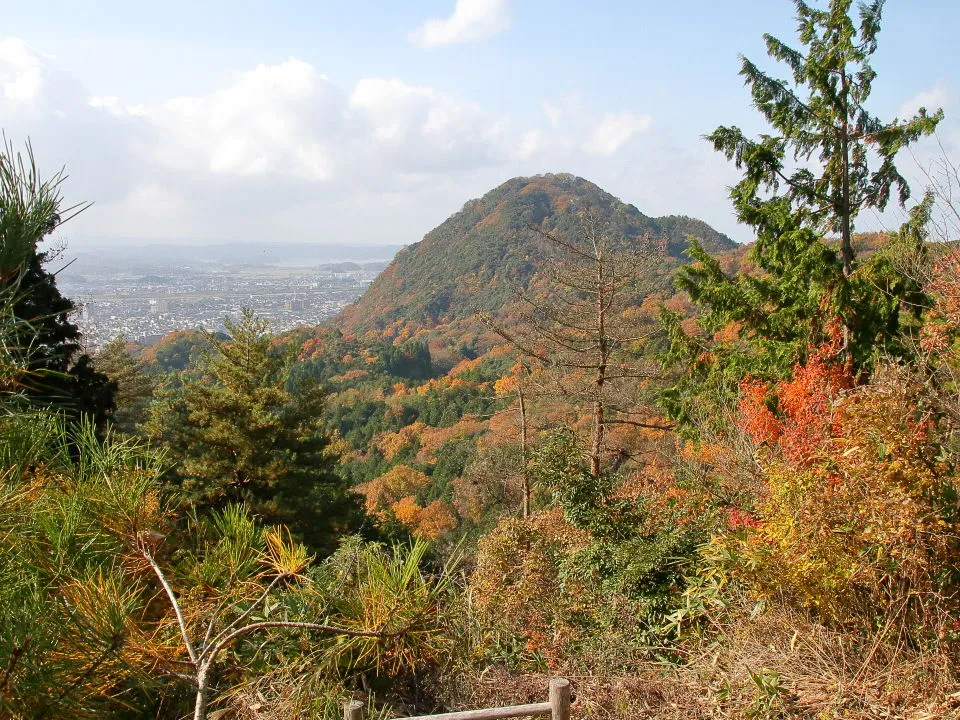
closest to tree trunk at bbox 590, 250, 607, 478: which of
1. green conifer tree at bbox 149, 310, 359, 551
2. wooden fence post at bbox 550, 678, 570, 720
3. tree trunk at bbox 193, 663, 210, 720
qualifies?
green conifer tree at bbox 149, 310, 359, 551

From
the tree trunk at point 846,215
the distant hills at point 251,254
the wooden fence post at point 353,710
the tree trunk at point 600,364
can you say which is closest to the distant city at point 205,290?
the distant hills at point 251,254

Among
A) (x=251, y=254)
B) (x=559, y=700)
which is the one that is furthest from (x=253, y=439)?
(x=251, y=254)

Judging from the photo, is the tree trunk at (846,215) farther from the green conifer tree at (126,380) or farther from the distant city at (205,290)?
the distant city at (205,290)

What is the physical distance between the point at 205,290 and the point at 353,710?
275ft

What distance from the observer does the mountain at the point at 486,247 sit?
78625 millimetres

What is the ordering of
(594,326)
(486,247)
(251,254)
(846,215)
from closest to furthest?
1. (846,215)
2. (594,326)
3. (486,247)
4. (251,254)

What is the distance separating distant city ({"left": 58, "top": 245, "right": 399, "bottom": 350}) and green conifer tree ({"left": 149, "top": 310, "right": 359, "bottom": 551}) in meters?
11.3

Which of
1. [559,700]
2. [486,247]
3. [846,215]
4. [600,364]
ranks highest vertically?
[486,247]

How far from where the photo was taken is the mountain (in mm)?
78625

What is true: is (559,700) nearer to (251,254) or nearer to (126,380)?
(126,380)

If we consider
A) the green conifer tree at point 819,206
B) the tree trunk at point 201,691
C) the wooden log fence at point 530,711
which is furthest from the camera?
the green conifer tree at point 819,206

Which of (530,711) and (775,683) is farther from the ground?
(530,711)

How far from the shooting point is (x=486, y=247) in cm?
8881

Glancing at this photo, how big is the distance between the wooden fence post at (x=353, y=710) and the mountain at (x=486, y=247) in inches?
2561
